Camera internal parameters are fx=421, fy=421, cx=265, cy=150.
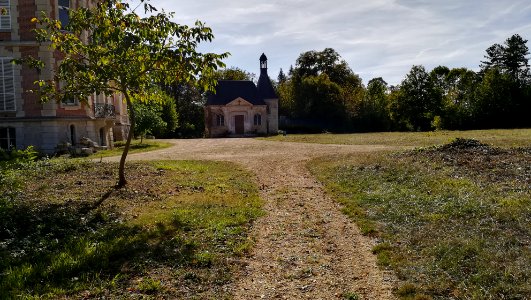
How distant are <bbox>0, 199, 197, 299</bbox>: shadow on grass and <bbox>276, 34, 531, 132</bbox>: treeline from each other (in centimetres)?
4127

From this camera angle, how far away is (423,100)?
5031cm

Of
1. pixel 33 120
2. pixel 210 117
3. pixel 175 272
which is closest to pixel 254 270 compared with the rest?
pixel 175 272

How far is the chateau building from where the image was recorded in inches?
1818

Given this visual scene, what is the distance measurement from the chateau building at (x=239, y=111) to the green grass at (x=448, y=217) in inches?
1254

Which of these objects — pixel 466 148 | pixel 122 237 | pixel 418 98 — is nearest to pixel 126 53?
pixel 122 237

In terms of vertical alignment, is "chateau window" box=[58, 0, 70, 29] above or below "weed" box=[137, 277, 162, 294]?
above

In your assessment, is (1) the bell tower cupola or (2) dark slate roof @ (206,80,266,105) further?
(1) the bell tower cupola

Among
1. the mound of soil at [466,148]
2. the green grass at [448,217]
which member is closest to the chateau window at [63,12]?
the green grass at [448,217]

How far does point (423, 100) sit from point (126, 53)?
46.6 m

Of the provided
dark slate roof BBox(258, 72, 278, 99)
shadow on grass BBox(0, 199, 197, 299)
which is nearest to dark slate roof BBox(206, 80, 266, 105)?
dark slate roof BBox(258, 72, 278, 99)

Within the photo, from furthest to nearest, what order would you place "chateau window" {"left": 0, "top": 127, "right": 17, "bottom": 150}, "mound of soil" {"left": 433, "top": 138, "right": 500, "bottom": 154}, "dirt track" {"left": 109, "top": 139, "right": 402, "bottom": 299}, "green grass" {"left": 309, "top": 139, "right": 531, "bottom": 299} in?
"chateau window" {"left": 0, "top": 127, "right": 17, "bottom": 150}
"mound of soil" {"left": 433, "top": 138, "right": 500, "bottom": 154}
"dirt track" {"left": 109, "top": 139, "right": 402, "bottom": 299}
"green grass" {"left": 309, "top": 139, "right": 531, "bottom": 299}

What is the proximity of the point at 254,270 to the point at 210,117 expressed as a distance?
135 ft

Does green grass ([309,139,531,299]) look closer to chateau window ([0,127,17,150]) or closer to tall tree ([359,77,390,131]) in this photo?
chateau window ([0,127,17,150])

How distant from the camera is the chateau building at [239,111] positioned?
4619 cm
